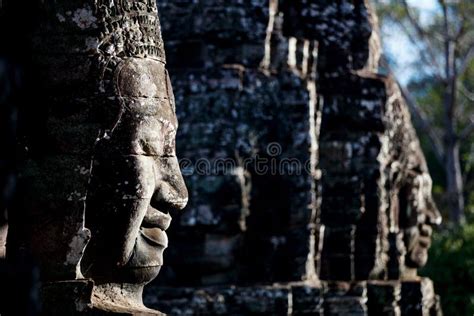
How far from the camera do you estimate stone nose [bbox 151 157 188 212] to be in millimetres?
4469

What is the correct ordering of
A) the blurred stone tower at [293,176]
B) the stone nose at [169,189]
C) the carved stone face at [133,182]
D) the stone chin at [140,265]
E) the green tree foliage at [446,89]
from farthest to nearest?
the green tree foliage at [446,89] < the blurred stone tower at [293,176] < the stone nose at [169,189] < the stone chin at [140,265] < the carved stone face at [133,182]

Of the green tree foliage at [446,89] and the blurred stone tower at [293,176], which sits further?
the green tree foliage at [446,89]

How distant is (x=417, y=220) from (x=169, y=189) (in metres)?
5.28

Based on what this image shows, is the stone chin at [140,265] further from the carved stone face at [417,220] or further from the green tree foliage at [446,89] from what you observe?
the green tree foliage at [446,89]

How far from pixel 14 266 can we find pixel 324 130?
244 inches

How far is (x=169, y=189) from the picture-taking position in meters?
4.50

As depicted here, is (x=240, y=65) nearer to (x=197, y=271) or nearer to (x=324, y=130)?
(x=324, y=130)

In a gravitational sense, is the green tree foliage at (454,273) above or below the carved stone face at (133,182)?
below

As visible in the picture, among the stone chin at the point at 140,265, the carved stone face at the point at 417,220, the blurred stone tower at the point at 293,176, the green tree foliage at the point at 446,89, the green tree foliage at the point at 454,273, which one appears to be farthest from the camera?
the green tree foliage at the point at 446,89

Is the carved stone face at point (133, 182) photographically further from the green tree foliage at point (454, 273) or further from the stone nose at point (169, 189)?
the green tree foliage at point (454, 273)

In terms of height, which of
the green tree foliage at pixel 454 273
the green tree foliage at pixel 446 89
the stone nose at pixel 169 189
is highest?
the green tree foliage at pixel 446 89

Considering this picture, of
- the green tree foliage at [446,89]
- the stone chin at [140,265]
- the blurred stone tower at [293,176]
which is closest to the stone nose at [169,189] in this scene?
the stone chin at [140,265]

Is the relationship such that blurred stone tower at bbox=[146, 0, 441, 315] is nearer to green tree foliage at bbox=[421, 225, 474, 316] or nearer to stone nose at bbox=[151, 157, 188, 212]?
green tree foliage at bbox=[421, 225, 474, 316]

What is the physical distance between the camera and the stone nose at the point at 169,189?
14.7 ft
